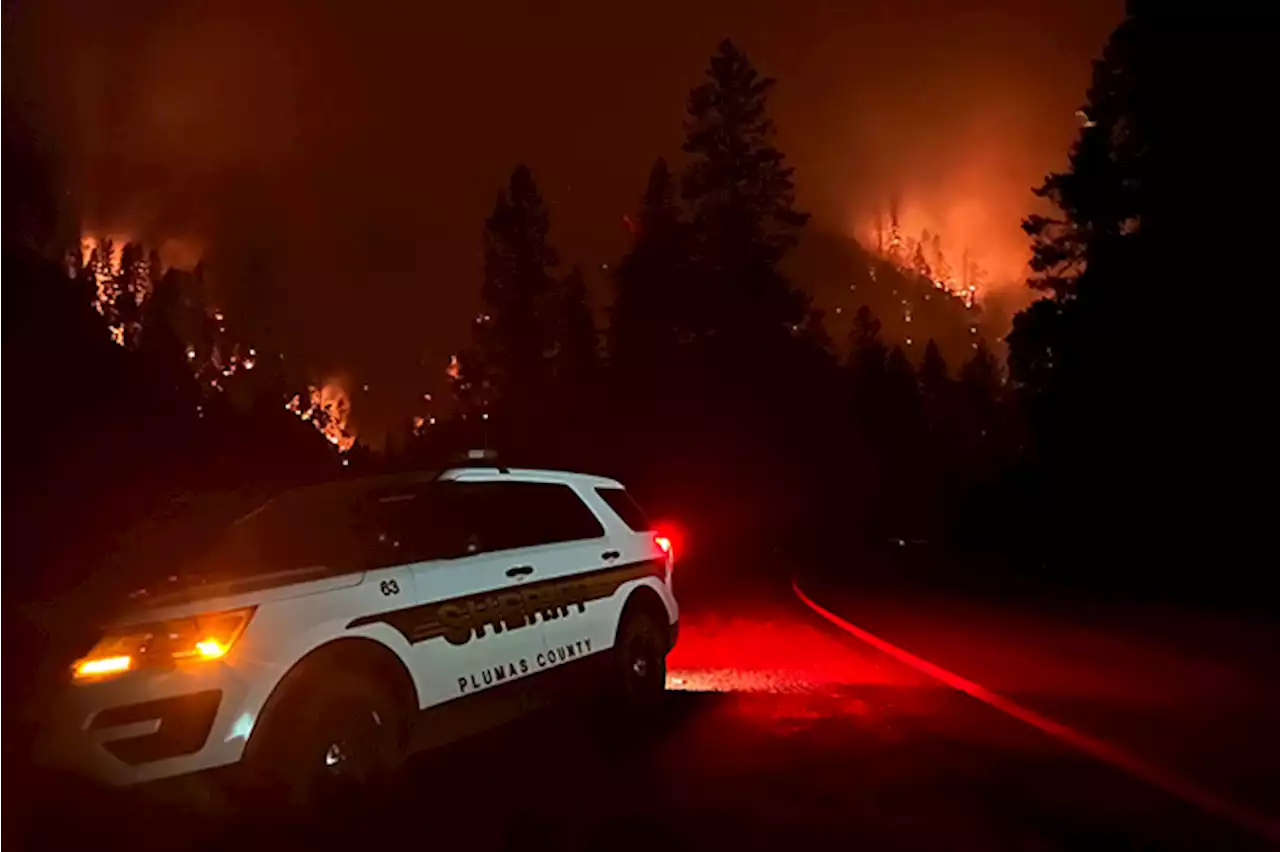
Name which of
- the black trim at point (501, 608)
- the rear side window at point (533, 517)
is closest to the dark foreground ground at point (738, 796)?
the black trim at point (501, 608)

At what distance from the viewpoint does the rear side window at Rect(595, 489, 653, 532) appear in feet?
35.5

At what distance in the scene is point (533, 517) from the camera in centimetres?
950

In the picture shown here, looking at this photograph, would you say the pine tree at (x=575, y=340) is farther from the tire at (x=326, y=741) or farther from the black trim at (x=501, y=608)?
the tire at (x=326, y=741)

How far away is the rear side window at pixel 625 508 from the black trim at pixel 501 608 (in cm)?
49

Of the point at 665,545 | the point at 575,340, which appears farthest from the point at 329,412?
the point at 665,545

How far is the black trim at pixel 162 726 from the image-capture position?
236 inches

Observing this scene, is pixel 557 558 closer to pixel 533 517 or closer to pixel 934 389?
pixel 533 517

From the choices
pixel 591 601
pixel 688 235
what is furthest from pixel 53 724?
pixel 688 235

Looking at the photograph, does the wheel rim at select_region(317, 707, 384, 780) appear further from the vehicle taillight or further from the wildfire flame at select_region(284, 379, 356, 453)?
the wildfire flame at select_region(284, 379, 356, 453)

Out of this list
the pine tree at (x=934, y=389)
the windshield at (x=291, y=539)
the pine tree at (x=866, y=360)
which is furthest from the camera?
the pine tree at (x=934, y=389)

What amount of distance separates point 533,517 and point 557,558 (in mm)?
375

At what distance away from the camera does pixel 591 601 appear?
977 cm

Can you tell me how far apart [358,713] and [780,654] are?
8132 mm

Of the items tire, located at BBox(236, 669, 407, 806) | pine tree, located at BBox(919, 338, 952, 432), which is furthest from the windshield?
pine tree, located at BBox(919, 338, 952, 432)
